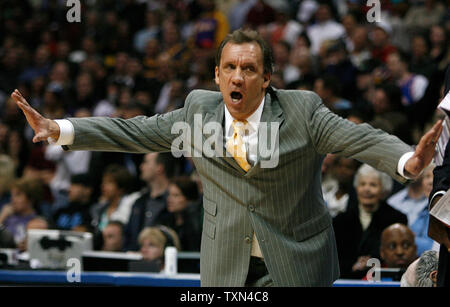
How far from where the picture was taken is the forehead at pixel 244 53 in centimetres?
326

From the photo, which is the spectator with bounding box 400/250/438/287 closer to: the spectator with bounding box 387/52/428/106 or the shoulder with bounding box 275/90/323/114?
the shoulder with bounding box 275/90/323/114

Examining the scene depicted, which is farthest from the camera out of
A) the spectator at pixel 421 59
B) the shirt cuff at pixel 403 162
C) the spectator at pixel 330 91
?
the spectator at pixel 421 59

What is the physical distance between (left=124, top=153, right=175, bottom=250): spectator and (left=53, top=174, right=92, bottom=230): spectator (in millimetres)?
610

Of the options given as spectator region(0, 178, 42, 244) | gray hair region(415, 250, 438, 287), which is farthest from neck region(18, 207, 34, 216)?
gray hair region(415, 250, 438, 287)

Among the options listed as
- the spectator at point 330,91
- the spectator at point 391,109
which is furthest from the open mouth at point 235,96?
the spectator at point 330,91

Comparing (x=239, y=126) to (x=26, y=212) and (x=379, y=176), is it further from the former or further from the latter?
(x=26, y=212)

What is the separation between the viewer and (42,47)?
11.2 meters

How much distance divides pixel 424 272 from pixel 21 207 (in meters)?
4.79

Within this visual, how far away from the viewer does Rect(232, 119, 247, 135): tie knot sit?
3299 millimetres

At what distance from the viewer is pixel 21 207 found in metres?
7.61

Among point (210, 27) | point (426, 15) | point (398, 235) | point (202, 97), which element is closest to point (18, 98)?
point (202, 97)

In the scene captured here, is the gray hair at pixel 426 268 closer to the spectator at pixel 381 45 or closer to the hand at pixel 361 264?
the hand at pixel 361 264

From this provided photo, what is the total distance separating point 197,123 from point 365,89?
511 centimetres
